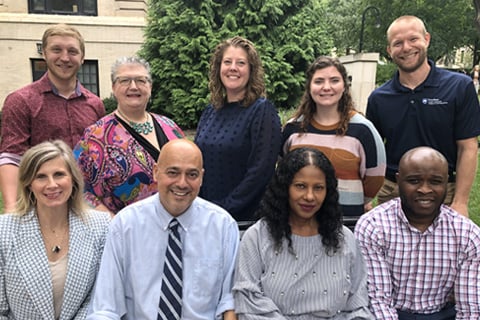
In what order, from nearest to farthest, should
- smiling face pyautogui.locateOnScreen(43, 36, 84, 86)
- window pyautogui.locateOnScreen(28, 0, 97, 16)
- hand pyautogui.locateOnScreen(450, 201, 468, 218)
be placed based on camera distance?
smiling face pyautogui.locateOnScreen(43, 36, 84, 86) < hand pyautogui.locateOnScreen(450, 201, 468, 218) < window pyautogui.locateOnScreen(28, 0, 97, 16)

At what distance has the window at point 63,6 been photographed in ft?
52.7

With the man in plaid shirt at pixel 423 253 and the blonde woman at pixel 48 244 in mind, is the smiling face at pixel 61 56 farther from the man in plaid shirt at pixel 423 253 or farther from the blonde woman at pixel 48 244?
the man in plaid shirt at pixel 423 253

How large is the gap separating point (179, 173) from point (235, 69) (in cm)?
105

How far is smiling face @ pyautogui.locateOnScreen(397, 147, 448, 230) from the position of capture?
259 centimetres

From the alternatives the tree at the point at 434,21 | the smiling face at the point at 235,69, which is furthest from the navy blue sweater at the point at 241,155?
the tree at the point at 434,21

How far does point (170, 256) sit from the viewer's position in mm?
2604

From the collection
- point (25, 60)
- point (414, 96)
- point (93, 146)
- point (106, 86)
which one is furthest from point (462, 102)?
point (25, 60)

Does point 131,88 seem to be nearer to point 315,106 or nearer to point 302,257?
point 315,106

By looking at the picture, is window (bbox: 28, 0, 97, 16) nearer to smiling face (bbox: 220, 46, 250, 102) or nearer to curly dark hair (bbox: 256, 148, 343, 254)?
smiling face (bbox: 220, 46, 250, 102)

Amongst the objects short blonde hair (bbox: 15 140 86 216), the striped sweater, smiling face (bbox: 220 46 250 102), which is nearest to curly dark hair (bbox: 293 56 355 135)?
the striped sweater

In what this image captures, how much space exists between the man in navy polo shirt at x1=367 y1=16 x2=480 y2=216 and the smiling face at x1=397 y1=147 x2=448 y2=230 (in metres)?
0.92

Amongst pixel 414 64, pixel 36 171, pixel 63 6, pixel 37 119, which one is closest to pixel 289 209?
pixel 36 171

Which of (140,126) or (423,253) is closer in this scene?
(423,253)

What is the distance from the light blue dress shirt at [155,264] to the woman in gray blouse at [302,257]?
137 mm
